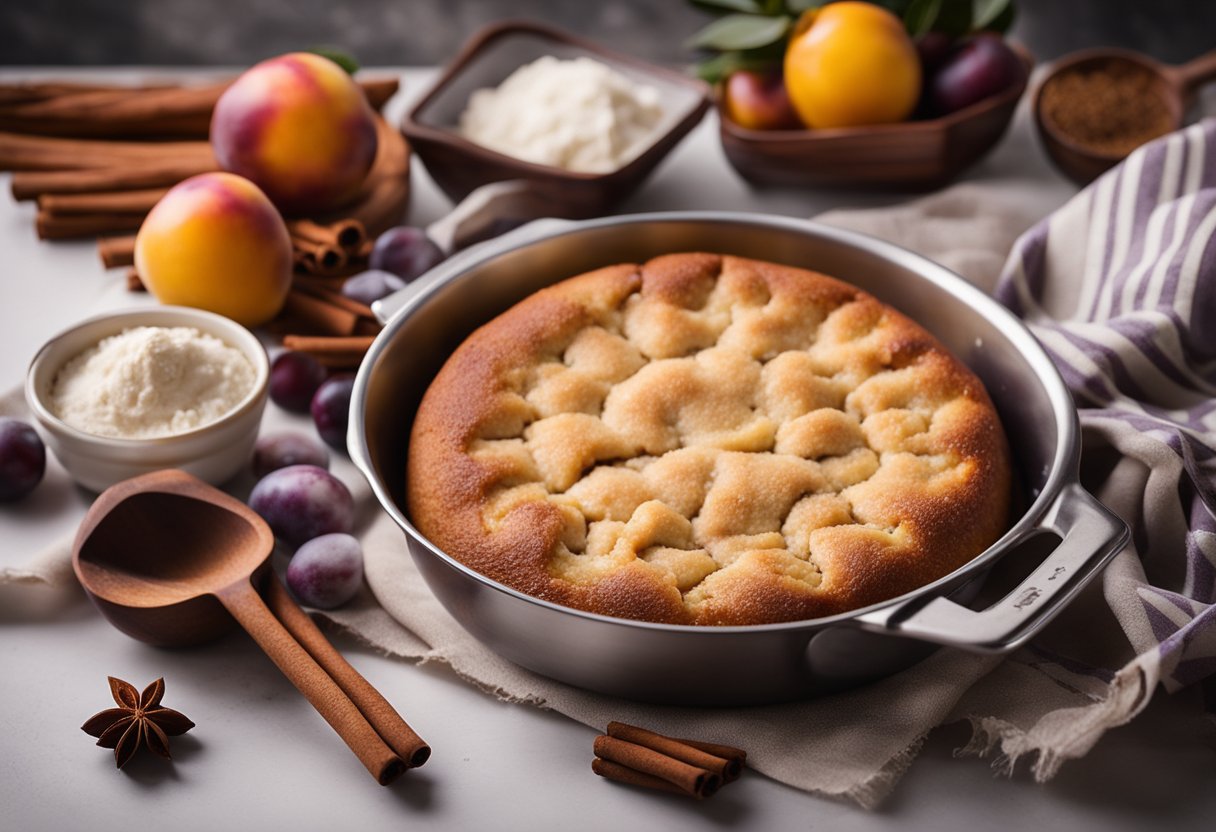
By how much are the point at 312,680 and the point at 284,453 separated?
1.49 ft

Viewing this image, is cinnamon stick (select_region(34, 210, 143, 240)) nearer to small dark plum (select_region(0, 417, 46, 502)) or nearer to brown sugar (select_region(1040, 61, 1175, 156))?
small dark plum (select_region(0, 417, 46, 502))

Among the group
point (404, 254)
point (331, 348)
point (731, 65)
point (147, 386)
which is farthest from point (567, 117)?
point (147, 386)

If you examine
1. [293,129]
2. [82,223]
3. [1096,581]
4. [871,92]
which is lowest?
[82,223]

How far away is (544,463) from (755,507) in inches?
9.9

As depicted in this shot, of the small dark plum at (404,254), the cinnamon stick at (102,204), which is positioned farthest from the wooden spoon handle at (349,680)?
the cinnamon stick at (102,204)

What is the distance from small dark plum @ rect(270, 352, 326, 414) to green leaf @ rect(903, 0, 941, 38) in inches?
49.9

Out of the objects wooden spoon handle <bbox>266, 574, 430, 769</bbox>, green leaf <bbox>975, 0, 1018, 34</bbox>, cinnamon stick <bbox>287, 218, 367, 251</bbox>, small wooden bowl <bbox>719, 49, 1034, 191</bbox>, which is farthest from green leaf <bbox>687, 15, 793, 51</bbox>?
wooden spoon handle <bbox>266, 574, 430, 769</bbox>

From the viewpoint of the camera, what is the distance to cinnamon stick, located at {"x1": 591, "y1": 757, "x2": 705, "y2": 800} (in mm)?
1214

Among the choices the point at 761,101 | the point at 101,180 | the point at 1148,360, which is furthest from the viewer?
the point at 761,101

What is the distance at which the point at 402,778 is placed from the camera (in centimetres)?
124

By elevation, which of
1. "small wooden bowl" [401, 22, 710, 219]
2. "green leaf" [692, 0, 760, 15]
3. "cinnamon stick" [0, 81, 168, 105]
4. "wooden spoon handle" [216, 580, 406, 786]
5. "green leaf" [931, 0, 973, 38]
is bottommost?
"wooden spoon handle" [216, 580, 406, 786]

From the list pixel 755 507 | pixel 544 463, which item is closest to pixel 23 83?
pixel 544 463

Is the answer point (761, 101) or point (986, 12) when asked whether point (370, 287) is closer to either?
point (761, 101)

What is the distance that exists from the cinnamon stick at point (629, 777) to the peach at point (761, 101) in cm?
137
